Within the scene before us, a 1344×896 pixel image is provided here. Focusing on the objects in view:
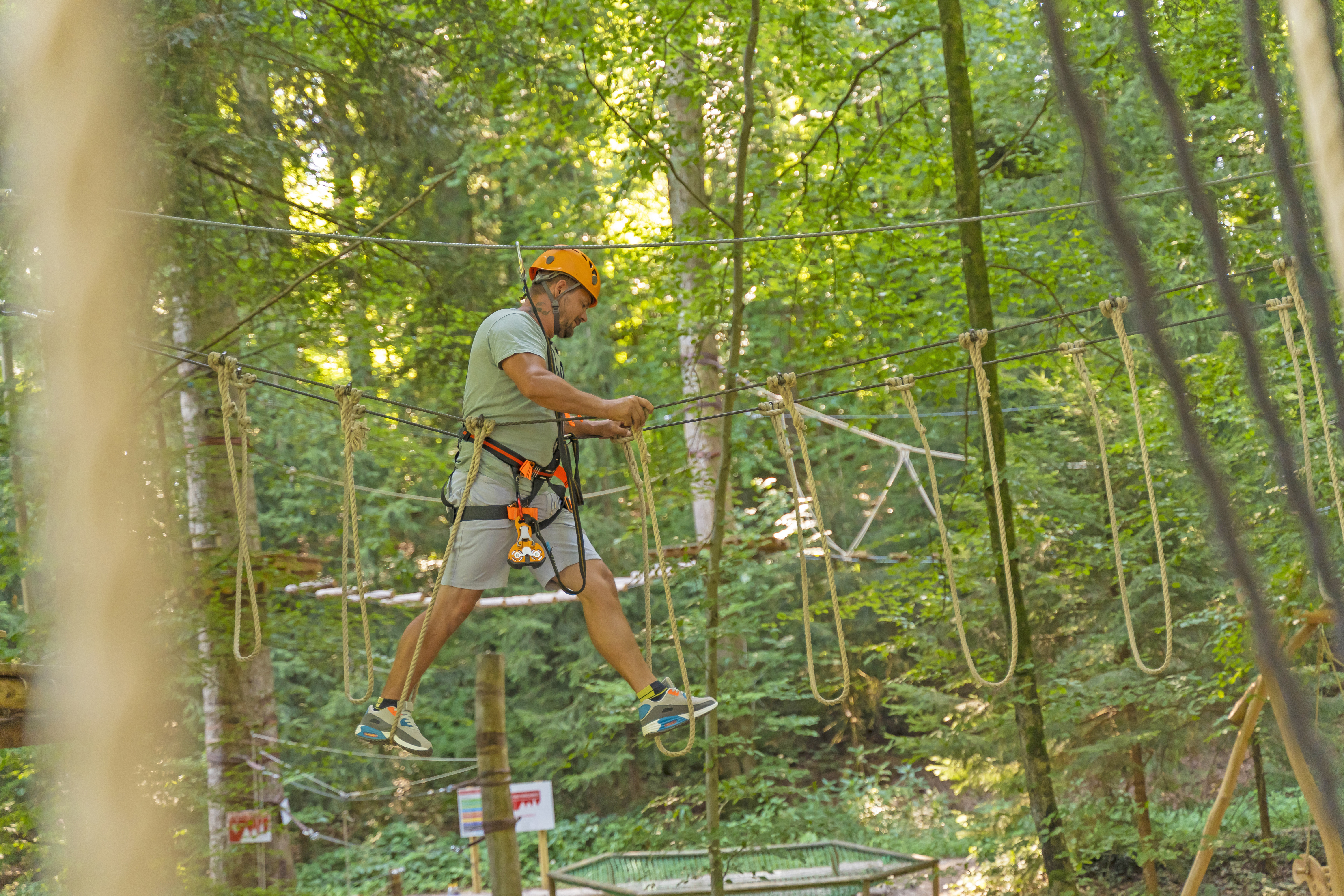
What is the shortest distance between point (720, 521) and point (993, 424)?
1321mm

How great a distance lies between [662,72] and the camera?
5195 millimetres

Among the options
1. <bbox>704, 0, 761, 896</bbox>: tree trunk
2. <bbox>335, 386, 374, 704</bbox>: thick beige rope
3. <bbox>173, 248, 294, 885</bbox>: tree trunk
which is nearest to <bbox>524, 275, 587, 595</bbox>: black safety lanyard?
<bbox>335, 386, 374, 704</bbox>: thick beige rope

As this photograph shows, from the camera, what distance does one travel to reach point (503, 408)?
3016mm

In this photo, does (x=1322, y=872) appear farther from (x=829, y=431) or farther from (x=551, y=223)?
(x=551, y=223)

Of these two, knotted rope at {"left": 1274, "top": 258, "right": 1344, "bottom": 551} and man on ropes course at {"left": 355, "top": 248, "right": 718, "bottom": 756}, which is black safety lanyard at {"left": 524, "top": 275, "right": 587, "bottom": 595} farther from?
knotted rope at {"left": 1274, "top": 258, "right": 1344, "bottom": 551}

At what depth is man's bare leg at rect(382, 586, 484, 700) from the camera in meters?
2.85

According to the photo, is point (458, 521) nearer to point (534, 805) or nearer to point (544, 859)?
point (544, 859)

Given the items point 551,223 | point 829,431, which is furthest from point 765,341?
point 551,223

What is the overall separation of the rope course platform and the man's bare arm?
2967 millimetres

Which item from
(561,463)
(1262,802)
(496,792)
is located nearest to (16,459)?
(496,792)

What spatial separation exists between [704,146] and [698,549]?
204 cm

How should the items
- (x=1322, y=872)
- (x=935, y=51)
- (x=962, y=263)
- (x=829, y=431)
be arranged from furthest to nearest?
(x=829, y=431)
(x=935, y=51)
(x=962, y=263)
(x=1322, y=872)

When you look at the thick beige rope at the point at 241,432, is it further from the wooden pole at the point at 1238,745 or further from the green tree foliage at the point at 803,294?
the wooden pole at the point at 1238,745

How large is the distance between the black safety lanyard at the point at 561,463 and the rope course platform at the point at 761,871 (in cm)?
268
